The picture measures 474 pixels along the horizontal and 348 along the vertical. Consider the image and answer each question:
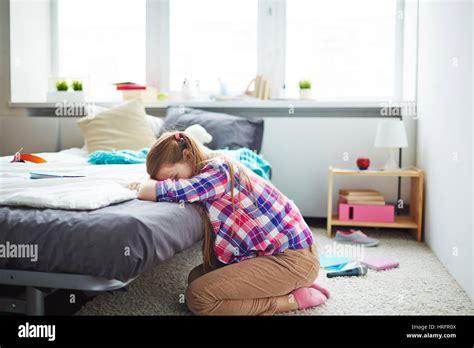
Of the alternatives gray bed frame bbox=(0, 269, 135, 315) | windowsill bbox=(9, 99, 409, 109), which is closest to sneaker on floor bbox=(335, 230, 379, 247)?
windowsill bbox=(9, 99, 409, 109)

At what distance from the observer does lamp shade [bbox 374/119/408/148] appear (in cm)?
299

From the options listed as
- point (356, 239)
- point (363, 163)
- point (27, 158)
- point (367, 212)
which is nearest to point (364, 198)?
point (367, 212)

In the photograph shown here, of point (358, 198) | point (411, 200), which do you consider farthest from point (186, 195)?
point (411, 200)

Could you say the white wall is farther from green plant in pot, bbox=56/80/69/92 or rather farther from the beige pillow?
green plant in pot, bbox=56/80/69/92

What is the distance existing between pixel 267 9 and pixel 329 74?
68cm

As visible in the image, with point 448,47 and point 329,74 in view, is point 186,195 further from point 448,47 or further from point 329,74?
point 329,74

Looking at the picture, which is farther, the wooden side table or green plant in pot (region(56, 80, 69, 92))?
green plant in pot (region(56, 80, 69, 92))

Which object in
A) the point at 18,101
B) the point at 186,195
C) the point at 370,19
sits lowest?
the point at 186,195

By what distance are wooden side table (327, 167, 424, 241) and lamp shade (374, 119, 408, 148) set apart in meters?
0.17

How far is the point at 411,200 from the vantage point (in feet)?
10.5

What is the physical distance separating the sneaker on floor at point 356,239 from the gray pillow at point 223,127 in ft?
2.63

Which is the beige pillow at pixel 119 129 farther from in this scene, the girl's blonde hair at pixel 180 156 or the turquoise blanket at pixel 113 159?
the girl's blonde hair at pixel 180 156

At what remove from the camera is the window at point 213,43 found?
3816 mm
